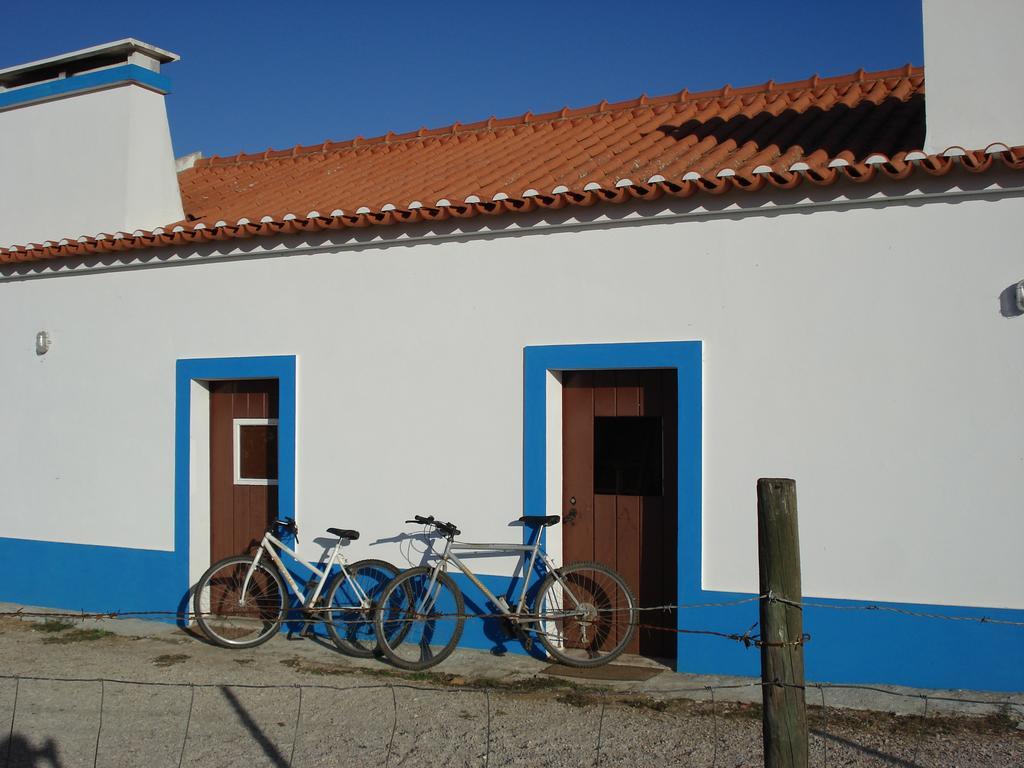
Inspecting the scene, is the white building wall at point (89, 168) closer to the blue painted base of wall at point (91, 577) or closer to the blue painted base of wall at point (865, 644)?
the blue painted base of wall at point (91, 577)

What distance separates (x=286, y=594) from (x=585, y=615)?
2.24 meters

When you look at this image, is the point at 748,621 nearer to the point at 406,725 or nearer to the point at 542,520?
the point at 542,520

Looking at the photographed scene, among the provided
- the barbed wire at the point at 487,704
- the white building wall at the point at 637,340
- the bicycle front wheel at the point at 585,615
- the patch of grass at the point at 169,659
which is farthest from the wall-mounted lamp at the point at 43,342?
the bicycle front wheel at the point at 585,615

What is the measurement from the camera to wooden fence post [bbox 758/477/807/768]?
3.20m

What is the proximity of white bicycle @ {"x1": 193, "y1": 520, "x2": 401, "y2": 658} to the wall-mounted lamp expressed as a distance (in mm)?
2789

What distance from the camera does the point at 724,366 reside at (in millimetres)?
6496

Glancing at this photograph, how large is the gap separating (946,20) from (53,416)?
7649 mm

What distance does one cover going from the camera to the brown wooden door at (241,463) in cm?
837

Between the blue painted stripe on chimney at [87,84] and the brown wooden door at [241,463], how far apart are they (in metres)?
3.25

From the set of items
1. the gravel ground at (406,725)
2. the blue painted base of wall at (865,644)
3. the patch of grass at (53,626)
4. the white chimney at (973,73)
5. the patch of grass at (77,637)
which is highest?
the white chimney at (973,73)

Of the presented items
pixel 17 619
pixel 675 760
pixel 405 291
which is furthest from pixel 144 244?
pixel 675 760

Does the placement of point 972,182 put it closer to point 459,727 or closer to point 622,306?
point 622,306

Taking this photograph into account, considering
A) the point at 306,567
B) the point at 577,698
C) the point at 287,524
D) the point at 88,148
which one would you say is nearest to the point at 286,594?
the point at 306,567

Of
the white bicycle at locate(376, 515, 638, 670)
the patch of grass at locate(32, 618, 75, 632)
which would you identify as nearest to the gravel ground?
the white bicycle at locate(376, 515, 638, 670)
